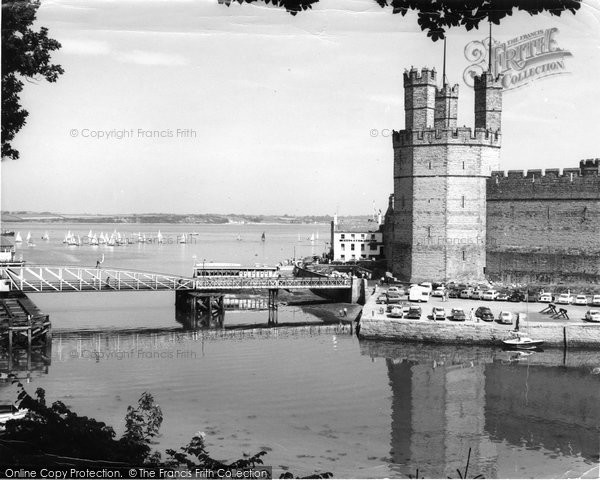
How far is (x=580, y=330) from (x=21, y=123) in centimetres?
2371

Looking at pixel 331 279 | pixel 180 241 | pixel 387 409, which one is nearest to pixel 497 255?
pixel 331 279

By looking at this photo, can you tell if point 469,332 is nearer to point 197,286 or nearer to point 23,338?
point 197,286

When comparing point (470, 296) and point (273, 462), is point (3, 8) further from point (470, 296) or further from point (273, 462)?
point (470, 296)

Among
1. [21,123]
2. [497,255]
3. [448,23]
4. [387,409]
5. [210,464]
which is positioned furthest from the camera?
[497,255]

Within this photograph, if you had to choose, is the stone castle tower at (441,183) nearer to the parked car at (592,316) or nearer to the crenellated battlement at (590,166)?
the crenellated battlement at (590,166)

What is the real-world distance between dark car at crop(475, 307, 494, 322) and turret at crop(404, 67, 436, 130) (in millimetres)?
11145

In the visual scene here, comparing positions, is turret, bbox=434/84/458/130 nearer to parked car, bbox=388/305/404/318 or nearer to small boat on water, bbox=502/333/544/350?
parked car, bbox=388/305/404/318

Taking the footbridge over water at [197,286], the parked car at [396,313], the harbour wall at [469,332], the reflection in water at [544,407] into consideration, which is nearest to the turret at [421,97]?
the footbridge over water at [197,286]

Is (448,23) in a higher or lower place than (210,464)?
higher

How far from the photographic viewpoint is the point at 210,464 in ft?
40.2

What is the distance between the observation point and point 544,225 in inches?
1559

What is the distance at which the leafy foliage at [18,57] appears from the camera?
1254 centimetres

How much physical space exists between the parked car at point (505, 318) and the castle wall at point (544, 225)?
832 cm

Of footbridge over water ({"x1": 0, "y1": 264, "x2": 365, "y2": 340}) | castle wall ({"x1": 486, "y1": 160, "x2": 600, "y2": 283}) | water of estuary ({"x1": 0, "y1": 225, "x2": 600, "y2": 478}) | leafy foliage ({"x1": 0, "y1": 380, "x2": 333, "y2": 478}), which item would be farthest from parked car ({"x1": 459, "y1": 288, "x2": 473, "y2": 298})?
leafy foliage ({"x1": 0, "y1": 380, "x2": 333, "y2": 478})
